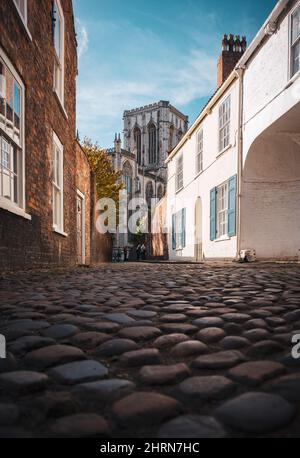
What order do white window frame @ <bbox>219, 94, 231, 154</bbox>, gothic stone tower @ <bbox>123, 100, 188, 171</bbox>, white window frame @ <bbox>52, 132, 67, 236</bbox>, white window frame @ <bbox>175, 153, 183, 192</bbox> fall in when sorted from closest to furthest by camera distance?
white window frame @ <bbox>52, 132, 67, 236</bbox>
white window frame @ <bbox>219, 94, 231, 154</bbox>
white window frame @ <bbox>175, 153, 183, 192</bbox>
gothic stone tower @ <bbox>123, 100, 188, 171</bbox>

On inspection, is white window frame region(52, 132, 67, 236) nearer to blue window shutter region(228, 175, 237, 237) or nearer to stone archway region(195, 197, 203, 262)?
blue window shutter region(228, 175, 237, 237)

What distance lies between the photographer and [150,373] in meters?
1.25

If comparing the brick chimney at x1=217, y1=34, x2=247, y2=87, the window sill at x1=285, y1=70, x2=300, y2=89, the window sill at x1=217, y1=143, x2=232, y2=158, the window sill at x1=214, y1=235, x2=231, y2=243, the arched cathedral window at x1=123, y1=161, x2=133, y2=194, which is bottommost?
the window sill at x1=214, y1=235, x2=231, y2=243

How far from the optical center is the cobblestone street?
0.90m

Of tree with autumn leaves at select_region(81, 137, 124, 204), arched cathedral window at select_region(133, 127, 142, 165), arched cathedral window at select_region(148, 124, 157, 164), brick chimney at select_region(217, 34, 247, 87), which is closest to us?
brick chimney at select_region(217, 34, 247, 87)

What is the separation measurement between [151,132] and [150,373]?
208 ft

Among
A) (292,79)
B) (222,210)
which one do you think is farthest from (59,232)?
(222,210)

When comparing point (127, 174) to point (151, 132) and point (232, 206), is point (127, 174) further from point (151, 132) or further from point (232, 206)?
point (232, 206)

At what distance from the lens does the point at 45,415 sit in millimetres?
966

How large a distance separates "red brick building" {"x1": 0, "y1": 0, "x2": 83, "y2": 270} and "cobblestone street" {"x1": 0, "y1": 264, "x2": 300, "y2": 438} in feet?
10.3

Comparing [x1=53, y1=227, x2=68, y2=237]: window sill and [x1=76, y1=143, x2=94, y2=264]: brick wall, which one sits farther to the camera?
[x1=76, y1=143, x2=94, y2=264]: brick wall

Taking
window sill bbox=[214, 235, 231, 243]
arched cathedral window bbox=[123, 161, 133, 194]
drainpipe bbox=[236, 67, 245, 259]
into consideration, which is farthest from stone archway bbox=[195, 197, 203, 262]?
arched cathedral window bbox=[123, 161, 133, 194]

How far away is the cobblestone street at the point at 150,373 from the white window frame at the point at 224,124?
35.5 feet

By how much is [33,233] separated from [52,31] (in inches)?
179
